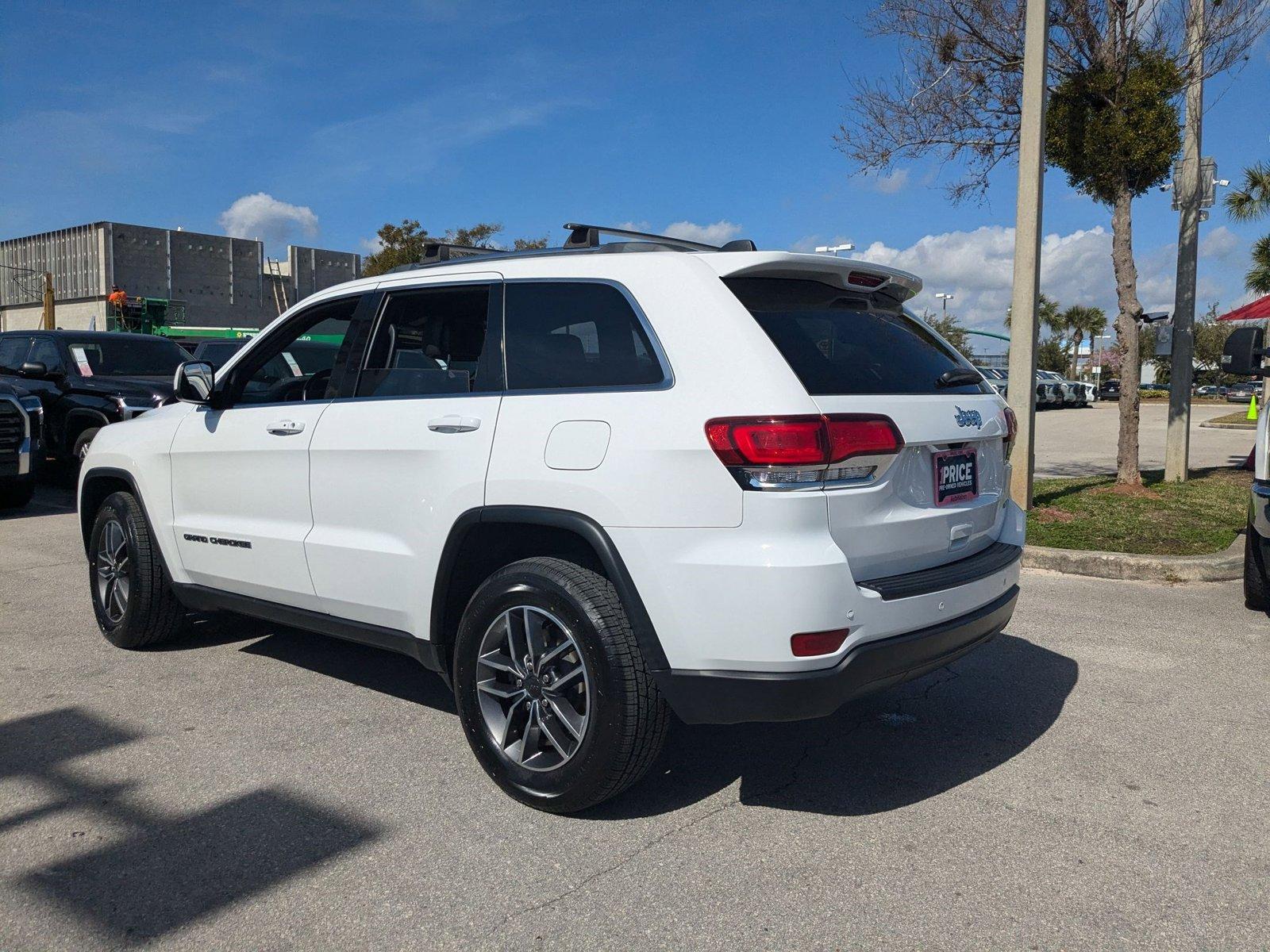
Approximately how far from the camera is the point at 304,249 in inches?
2434

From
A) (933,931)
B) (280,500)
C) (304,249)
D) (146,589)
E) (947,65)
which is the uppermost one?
(304,249)

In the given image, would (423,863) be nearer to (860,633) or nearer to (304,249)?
(860,633)

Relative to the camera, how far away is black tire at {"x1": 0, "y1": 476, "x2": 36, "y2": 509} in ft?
33.6

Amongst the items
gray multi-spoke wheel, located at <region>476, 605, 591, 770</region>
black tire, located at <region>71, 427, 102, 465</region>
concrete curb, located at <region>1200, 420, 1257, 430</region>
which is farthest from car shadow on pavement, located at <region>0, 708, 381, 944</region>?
concrete curb, located at <region>1200, 420, 1257, 430</region>

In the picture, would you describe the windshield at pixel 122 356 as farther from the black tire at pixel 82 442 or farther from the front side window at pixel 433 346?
the front side window at pixel 433 346

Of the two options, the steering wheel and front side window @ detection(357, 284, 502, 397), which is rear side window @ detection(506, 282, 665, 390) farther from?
the steering wheel

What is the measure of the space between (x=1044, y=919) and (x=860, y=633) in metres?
0.89

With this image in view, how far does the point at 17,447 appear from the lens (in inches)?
397

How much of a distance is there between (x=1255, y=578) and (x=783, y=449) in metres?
4.63

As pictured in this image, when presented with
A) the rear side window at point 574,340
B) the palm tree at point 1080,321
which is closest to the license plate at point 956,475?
the rear side window at point 574,340

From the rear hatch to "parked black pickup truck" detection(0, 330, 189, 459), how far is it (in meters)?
8.93

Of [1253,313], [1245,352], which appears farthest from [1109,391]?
[1245,352]

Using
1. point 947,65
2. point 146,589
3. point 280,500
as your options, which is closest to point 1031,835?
point 280,500

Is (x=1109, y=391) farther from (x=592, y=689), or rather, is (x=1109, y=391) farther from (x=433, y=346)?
(x=592, y=689)
